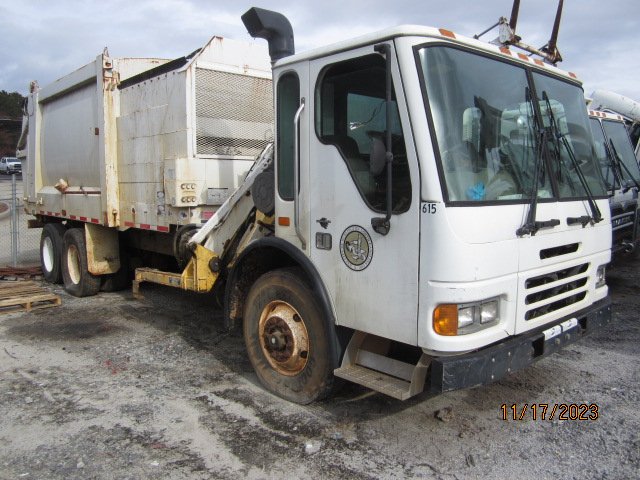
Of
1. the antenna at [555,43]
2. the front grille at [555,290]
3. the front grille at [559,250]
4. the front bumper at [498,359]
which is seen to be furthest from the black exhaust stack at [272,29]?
the antenna at [555,43]

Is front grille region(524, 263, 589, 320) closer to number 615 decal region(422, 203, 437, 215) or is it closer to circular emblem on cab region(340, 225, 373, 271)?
number 615 decal region(422, 203, 437, 215)

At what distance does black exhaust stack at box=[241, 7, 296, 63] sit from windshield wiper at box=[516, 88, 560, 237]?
6.47 ft

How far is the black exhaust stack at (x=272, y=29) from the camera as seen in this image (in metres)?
4.44

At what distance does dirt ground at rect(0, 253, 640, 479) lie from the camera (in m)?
3.26

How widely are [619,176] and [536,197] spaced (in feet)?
18.1

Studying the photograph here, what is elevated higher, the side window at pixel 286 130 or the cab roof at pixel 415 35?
the cab roof at pixel 415 35

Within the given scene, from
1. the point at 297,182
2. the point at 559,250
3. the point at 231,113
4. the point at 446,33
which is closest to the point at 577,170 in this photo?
the point at 559,250

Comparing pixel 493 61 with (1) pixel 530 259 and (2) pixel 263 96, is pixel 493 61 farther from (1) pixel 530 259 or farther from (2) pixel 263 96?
(2) pixel 263 96

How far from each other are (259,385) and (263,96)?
321 centimetres

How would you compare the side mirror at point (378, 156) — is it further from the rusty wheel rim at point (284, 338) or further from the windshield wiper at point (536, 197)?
the rusty wheel rim at point (284, 338)

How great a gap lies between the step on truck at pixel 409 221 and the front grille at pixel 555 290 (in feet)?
0.05

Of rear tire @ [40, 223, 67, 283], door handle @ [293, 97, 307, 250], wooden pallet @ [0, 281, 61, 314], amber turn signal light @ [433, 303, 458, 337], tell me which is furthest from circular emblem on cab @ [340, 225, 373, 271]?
rear tire @ [40, 223, 67, 283]

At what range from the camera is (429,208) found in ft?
9.82

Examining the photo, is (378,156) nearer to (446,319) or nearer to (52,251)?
(446,319)
